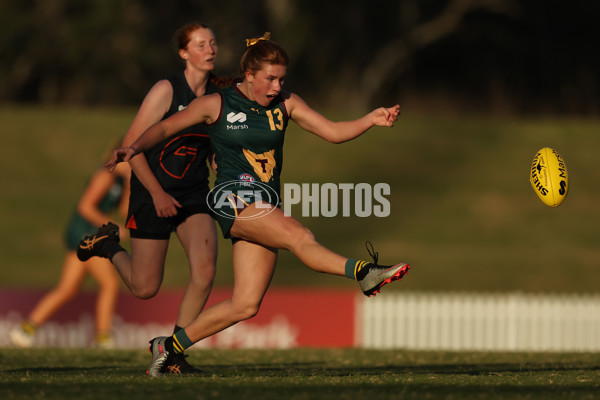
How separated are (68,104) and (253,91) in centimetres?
2955

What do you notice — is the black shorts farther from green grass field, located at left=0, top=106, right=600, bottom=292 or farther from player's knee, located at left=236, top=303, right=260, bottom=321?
green grass field, located at left=0, top=106, right=600, bottom=292

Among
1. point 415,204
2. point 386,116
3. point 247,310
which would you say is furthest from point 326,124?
point 415,204

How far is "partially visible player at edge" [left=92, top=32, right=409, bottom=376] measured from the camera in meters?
6.00

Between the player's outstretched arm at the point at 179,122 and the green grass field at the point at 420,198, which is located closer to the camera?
the player's outstretched arm at the point at 179,122

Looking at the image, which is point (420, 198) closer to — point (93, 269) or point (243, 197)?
point (93, 269)

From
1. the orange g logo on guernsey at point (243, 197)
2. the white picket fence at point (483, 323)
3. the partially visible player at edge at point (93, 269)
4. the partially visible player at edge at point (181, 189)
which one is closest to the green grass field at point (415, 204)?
the partially visible player at edge at point (93, 269)

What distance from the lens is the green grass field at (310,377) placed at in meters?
5.30

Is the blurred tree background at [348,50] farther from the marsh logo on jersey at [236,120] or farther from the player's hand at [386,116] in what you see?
the marsh logo on jersey at [236,120]

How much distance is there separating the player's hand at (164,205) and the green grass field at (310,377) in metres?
1.03

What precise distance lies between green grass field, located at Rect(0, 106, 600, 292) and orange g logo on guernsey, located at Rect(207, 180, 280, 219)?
14.6 metres

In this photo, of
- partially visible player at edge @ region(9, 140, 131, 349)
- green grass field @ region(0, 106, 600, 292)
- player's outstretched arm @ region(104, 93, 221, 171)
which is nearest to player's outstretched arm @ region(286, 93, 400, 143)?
player's outstretched arm @ region(104, 93, 221, 171)

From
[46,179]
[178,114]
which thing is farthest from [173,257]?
[178,114]

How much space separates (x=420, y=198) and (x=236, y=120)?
63.5ft

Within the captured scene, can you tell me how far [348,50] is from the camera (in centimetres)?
3594
